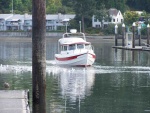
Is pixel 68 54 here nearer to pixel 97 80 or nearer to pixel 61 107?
pixel 97 80

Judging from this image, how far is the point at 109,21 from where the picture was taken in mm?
154625

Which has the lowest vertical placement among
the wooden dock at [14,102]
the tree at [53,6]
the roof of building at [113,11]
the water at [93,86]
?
the water at [93,86]

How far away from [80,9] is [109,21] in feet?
28.1

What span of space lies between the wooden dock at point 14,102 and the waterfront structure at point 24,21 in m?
126

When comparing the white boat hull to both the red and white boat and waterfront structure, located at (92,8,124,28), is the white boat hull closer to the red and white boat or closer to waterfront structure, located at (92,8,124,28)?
the red and white boat

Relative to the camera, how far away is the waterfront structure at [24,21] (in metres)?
162

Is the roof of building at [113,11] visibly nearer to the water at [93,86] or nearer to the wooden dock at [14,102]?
the water at [93,86]

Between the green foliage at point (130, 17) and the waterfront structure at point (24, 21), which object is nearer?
the green foliage at point (130, 17)

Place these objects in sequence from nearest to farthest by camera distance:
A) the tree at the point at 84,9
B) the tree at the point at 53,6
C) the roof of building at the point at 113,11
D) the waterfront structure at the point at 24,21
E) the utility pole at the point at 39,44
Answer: the utility pole at the point at 39,44 < the tree at the point at 84,9 < the roof of building at the point at 113,11 < the waterfront structure at the point at 24,21 < the tree at the point at 53,6

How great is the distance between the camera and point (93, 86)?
44.5 m

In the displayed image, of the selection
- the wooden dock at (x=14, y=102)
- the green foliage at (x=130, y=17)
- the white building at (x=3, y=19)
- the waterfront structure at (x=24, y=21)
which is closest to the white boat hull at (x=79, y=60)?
the wooden dock at (x=14, y=102)

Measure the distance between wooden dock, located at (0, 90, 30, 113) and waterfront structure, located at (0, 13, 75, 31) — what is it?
12644 centimetres

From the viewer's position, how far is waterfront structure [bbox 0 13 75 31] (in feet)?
531

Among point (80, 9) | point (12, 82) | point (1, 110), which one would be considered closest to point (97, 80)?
point (12, 82)
